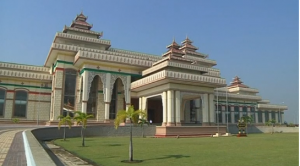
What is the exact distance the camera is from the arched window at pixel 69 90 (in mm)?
34784

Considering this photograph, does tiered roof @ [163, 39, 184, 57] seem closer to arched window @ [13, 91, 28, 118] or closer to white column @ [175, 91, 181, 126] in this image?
white column @ [175, 91, 181, 126]

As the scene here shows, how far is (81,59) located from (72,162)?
22.7 meters

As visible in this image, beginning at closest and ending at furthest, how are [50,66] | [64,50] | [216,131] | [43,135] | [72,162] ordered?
[72,162] < [43,135] < [216,131] < [64,50] < [50,66]

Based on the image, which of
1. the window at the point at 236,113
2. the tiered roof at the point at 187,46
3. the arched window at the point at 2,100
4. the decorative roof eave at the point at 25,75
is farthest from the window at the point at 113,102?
the window at the point at 236,113

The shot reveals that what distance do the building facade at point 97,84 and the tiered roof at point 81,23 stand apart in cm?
117

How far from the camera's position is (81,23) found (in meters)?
41.8

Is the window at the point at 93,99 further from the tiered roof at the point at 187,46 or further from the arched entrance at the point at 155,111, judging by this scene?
the tiered roof at the point at 187,46

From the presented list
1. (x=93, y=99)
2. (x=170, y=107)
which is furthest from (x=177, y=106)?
(x=93, y=99)

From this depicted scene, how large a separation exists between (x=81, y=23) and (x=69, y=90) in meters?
12.2

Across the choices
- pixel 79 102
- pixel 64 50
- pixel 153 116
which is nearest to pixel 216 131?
pixel 153 116

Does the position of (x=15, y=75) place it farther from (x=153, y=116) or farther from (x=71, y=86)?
(x=153, y=116)

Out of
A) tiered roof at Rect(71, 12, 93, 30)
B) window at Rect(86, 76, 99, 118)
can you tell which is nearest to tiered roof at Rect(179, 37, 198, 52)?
tiered roof at Rect(71, 12, 93, 30)

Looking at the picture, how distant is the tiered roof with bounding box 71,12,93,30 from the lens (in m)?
41.8

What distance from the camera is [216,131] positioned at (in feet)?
105
